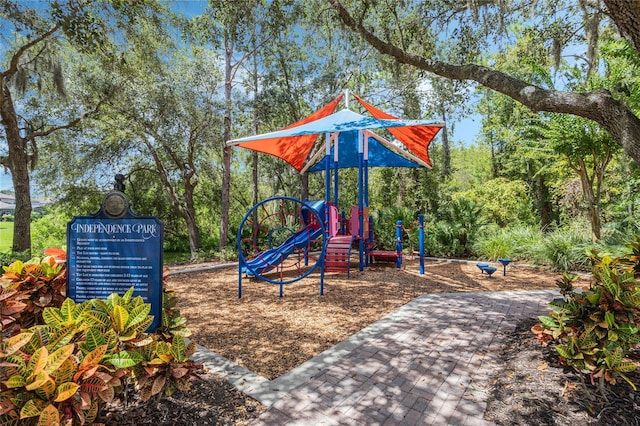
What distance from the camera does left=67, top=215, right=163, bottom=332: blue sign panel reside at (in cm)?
225

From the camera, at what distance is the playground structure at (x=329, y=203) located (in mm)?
5988

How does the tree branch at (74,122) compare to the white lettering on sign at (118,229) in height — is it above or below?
above

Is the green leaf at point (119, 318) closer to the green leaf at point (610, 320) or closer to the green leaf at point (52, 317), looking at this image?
the green leaf at point (52, 317)

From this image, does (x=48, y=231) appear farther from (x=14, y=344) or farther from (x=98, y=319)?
(x=14, y=344)

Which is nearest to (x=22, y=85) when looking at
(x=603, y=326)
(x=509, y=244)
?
(x=603, y=326)

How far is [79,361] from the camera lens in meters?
1.52

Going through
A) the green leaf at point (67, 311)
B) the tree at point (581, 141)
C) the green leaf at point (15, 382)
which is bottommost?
the green leaf at point (15, 382)

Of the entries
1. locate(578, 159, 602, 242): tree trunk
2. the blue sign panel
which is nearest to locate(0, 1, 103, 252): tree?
the blue sign panel

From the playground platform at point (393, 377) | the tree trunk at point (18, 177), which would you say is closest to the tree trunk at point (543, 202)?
the playground platform at point (393, 377)

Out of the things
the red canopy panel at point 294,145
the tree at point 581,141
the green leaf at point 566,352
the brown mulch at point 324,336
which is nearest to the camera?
the brown mulch at point 324,336

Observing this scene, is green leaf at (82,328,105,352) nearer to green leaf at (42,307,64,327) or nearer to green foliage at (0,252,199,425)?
green foliage at (0,252,199,425)

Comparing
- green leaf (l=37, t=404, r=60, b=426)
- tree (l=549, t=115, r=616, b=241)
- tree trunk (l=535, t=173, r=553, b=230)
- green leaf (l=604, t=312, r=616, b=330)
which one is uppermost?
tree (l=549, t=115, r=616, b=241)

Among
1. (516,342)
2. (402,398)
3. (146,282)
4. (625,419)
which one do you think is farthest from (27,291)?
(516,342)

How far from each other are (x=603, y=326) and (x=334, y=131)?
4.81m
